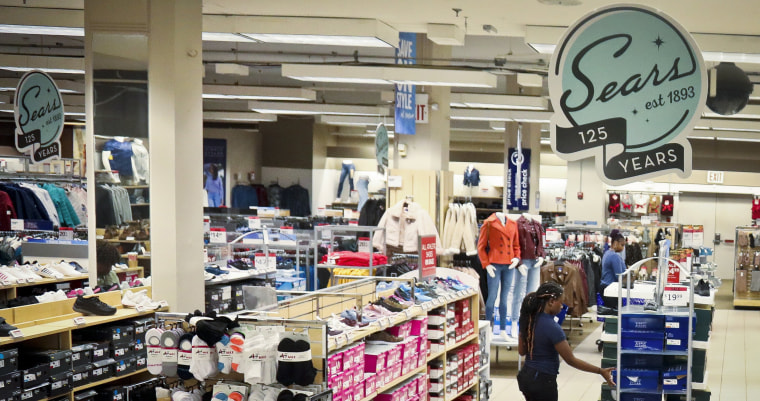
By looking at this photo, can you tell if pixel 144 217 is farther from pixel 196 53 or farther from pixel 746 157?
pixel 746 157

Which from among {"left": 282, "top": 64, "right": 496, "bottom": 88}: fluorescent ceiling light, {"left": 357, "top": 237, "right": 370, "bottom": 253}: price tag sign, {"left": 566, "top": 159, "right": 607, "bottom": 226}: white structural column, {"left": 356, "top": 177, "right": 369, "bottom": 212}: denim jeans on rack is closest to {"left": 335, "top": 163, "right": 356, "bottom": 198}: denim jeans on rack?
{"left": 356, "top": 177, "right": 369, "bottom": 212}: denim jeans on rack

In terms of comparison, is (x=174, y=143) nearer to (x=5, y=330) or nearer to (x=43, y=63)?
(x=5, y=330)

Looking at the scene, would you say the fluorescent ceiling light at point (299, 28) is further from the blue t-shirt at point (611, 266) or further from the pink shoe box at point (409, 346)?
the blue t-shirt at point (611, 266)

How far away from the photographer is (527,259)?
1121 cm

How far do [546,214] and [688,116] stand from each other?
1787cm

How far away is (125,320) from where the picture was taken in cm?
620

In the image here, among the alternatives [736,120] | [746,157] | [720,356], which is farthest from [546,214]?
[720,356]

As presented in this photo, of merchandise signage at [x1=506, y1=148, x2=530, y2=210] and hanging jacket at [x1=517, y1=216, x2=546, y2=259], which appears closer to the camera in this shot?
hanging jacket at [x1=517, y1=216, x2=546, y2=259]

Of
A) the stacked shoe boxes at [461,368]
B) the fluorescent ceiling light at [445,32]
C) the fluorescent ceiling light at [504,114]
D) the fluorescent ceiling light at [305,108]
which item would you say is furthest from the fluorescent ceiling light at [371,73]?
the fluorescent ceiling light at [305,108]

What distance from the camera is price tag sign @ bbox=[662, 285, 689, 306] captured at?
7.07 meters

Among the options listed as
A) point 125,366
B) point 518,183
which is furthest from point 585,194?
point 125,366

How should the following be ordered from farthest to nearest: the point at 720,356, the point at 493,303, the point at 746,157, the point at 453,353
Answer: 1. the point at 746,157
2. the point at 720,356
3. the point at 493,303
4. the point at 453,353

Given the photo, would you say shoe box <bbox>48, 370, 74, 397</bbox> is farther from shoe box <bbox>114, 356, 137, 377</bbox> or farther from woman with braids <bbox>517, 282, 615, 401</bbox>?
woman with braids <bbox>517, 282, 615, 401</bbox>

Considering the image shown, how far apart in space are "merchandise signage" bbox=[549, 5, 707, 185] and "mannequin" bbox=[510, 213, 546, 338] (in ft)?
23.5
